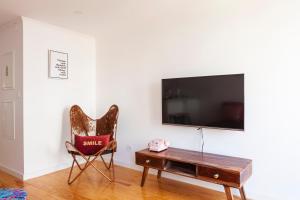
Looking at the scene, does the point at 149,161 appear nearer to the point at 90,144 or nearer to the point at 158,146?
the point at 158,146

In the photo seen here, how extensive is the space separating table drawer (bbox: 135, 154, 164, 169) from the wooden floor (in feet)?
1.07

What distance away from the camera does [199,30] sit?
2.82 metres

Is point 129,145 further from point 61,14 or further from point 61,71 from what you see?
point 61,14

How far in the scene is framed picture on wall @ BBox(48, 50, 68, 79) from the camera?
11.1 feet

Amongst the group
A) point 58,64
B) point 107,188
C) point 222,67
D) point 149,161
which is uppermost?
point 58,64

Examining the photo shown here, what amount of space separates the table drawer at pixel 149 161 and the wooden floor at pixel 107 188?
325 mm

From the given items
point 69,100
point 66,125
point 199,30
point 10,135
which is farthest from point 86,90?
point 199,30

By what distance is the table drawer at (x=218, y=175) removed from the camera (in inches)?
82.8

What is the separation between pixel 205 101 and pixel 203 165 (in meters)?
0.73

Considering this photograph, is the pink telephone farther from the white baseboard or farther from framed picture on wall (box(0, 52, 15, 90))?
framed picture on wall (box(0, 52, 15, 90))

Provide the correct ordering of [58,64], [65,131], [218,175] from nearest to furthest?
[218,175]
[58,64]
[65,131]

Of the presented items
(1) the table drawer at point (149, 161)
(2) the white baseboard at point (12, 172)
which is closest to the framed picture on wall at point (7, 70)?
(2) the white baseboard at point (12, 172)

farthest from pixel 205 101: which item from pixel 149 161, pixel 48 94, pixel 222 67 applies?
pixel 48 94

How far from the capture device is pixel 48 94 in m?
3.38
